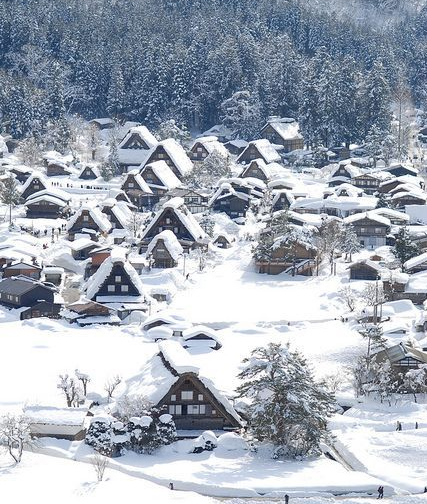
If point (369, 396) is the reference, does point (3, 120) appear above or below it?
above

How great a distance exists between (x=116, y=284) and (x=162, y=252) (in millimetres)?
6665

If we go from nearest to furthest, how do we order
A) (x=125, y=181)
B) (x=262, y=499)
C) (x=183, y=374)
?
(x=262, y=499) < (x=183, y=374) < (x=125, y=181)

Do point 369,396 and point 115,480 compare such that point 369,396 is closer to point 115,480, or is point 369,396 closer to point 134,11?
point 115,480

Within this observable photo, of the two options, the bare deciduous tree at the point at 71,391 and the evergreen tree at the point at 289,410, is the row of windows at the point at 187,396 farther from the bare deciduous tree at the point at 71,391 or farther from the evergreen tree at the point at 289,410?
the bare deciduous tree at the point at 71,391

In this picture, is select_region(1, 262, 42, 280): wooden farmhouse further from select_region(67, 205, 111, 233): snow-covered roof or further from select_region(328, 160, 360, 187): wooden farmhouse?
select_region(328, 160, 360, 187): wooden farmhouse

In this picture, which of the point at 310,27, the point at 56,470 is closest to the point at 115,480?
the point at 56,470

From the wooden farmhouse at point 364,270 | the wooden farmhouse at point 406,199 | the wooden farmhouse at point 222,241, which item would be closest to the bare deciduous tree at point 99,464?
the wooden farmhouse at point 364,270

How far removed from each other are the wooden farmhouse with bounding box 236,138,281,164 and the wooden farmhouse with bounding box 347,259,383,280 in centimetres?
2655

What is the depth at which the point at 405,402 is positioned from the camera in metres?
35.2

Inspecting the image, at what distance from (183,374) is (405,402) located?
31.7ft

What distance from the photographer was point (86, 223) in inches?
2242

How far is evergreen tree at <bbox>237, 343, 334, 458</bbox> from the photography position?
28656 millimetres

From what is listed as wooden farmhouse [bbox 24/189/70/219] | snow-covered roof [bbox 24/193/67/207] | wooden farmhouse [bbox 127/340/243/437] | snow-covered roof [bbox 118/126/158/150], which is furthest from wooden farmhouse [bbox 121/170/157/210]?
wooden farmhouse [bbox 127/340/243/437]

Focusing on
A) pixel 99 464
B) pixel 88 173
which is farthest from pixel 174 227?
pixel 99 464
